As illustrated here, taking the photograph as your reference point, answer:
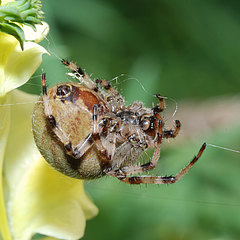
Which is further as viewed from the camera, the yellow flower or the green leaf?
the yellow flower

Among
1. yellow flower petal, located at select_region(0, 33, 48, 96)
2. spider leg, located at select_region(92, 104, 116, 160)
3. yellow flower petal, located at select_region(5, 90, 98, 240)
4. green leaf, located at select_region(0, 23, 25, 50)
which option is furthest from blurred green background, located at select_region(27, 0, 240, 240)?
green leaf, located at select_region(0, 23, 25, 50)

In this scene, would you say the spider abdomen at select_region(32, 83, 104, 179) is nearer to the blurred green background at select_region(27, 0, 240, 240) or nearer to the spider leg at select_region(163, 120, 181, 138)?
the spider leg at select_region(163, 120, 181, 138)

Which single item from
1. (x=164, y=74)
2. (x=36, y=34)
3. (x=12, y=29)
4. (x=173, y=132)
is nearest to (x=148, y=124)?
(x=173, y=132)

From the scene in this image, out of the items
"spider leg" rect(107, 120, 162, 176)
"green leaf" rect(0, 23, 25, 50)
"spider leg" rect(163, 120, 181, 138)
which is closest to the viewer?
"green leaf" rect(0, 23, 25, 50)

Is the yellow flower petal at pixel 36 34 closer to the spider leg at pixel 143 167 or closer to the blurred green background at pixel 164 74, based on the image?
the spider leg at pixel 143 167

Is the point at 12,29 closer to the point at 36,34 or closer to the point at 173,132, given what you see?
the point at 36,34

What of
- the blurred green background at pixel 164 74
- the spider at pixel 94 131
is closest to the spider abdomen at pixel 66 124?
the spider at pixel 94 131
